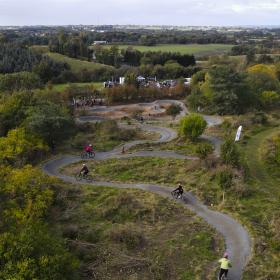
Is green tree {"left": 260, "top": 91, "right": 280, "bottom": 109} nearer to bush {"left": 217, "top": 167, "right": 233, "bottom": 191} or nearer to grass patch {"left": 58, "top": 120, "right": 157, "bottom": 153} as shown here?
grass patch {"left": 58, "top": 120, "right": 157, "bottom": 153}

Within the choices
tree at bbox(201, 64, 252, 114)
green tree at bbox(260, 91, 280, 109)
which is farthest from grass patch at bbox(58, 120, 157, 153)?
green tree at bbox(260, 91, 280, 109)

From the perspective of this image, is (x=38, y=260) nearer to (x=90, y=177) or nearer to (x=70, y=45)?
(x=90, y=177)

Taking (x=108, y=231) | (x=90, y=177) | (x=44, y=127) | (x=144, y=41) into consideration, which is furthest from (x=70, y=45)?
(x=108, y=231)

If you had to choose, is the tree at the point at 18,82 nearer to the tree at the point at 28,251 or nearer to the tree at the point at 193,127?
the tree at the point at 193,127

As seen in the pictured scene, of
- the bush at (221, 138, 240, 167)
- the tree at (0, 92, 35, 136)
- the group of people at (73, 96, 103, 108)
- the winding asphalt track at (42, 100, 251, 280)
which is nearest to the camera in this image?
the winding asphalt track at (42, 100, 251, 280)

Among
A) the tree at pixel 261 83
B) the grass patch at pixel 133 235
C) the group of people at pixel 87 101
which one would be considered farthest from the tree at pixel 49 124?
the tree at pixel 261 83

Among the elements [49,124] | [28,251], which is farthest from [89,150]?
[28,251]
